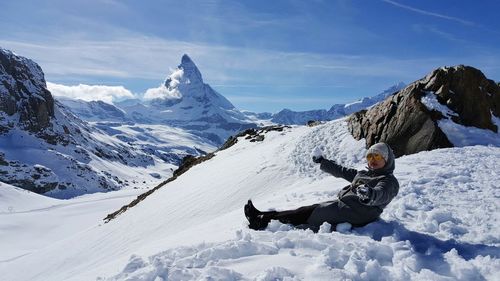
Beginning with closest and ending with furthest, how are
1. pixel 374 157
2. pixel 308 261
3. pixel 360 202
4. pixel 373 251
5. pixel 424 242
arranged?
pixel 308 261 < pixel 373 251 < pixel 424 242 < pixel 360 202 < pixel 374 157

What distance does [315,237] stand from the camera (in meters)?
7.74

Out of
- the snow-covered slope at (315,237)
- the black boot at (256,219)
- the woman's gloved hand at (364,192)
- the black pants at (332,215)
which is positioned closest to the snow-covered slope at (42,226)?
the snow-covered slope at (315,237)

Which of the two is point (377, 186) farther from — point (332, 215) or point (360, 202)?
point (332, 215)

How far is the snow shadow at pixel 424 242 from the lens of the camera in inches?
295

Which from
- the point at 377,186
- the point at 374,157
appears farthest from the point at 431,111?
the point at 377,186

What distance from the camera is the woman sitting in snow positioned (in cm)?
827

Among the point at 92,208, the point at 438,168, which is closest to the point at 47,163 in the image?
the point at 92,208

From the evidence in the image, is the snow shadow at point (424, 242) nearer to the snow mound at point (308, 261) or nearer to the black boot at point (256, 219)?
the snow mound at point (308, 261)

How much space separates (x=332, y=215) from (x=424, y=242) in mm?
1716

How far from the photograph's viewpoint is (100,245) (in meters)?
21.5

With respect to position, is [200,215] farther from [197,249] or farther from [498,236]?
[498,236]

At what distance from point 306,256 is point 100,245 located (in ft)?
55.1

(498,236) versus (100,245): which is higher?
(498,236)

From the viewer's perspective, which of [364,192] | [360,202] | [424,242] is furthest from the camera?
[360,202]
